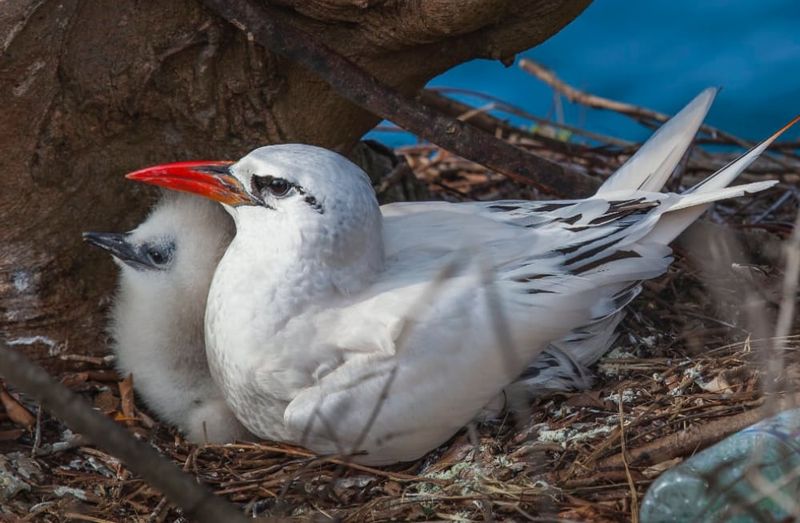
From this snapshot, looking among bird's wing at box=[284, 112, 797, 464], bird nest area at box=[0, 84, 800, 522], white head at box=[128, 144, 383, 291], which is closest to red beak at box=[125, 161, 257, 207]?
white head at box=[128, 144, 383, 291]

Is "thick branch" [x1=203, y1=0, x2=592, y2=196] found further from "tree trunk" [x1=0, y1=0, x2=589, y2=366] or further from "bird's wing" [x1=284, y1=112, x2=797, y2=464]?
"bird's wing" [x1=284, y1=112, x2=797, y2=464]

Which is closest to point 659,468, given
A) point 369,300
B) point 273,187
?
point 369,300

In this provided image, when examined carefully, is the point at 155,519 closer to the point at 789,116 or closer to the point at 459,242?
the point at 459,242

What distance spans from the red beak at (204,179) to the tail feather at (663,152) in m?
1.07

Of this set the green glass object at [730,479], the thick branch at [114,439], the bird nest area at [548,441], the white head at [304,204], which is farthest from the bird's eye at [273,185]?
the thick branch at [114,439]

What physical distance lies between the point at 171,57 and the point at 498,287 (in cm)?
113

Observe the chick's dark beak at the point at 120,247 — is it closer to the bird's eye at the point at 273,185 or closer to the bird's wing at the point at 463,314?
the bird's eye at the point at 273,185

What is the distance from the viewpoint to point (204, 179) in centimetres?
298

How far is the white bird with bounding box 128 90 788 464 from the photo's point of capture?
282 centimetres

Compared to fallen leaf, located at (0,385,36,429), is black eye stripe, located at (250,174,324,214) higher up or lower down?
higher up

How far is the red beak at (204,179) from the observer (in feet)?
9.67

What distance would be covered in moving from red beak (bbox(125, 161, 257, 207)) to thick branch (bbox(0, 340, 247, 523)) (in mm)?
1369

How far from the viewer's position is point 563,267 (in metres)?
3.00

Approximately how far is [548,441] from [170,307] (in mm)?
1181
